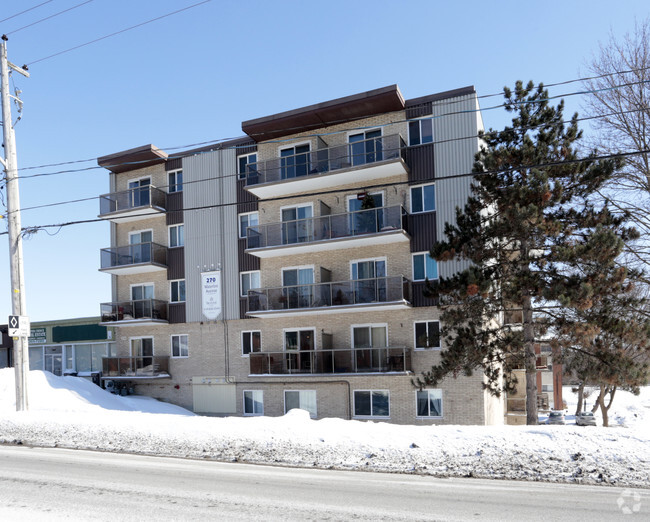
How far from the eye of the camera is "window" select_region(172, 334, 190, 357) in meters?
30.5

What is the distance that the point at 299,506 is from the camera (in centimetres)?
823

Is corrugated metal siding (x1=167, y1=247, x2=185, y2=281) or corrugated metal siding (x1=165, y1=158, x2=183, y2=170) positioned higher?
corrugated metal siding (x1=165, y1=158, x2=183, y2=170)

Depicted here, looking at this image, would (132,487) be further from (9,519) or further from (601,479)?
(601,479)

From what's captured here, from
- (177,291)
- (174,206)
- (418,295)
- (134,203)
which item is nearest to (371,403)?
(418,295)

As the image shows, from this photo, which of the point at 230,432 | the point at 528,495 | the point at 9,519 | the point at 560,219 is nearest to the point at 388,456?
the point at 528,495

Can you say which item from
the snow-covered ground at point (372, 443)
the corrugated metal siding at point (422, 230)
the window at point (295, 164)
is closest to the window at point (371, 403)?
the corrugated metal siding at point (422, 230)

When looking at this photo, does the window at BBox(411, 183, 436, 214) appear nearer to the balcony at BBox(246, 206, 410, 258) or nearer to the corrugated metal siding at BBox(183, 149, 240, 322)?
the balcony at BBox(246, 206, 410, 258)

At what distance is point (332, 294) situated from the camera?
84.3ft

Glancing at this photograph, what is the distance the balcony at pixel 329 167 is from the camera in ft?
82.1

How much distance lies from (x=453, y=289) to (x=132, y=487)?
1115cm

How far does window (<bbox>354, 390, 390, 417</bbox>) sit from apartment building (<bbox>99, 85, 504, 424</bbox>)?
6cm

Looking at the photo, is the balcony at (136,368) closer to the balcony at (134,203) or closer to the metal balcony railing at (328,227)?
the balcony at (134,203)

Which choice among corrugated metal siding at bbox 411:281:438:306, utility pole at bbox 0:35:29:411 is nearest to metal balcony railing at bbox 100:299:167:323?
utility pole at bbox 0:35:29:411

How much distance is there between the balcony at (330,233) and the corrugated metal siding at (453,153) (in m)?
1.81
